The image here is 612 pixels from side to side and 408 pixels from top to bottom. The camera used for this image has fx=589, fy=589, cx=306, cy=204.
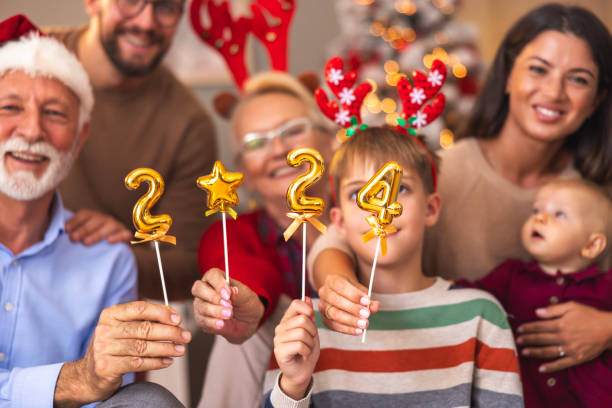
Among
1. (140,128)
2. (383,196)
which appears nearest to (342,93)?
(383,196)

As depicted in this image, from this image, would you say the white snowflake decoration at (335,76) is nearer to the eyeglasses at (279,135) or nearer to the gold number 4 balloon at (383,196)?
the gold number 4 balloon at (383,196)

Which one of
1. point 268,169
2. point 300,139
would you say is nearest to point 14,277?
point 268,169

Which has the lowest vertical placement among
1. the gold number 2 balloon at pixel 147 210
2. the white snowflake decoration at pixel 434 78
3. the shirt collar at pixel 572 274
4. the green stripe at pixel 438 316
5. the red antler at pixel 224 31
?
the green stripe at pixel 438 316

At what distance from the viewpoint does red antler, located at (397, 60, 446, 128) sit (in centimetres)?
157

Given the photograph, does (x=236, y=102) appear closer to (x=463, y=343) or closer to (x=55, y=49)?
(x=55, y=49)

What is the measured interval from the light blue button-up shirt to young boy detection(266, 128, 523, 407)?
51 centimetres

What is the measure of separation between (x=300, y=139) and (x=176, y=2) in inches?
30.1

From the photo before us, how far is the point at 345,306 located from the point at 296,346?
0.16 metres

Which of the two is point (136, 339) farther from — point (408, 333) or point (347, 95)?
point (347, 95)

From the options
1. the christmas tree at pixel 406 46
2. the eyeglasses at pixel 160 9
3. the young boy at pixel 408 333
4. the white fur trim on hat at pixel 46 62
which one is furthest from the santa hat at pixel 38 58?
the christmas tree at pixel 406 46

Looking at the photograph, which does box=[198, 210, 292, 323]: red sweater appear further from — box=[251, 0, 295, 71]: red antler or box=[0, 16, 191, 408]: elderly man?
box=[251, 0, 295, 71]: red antler

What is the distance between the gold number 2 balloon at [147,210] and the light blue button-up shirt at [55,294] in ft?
1.62

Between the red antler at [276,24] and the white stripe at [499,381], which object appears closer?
the white stripe at [499,381]

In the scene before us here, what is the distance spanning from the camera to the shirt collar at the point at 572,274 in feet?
5.80
